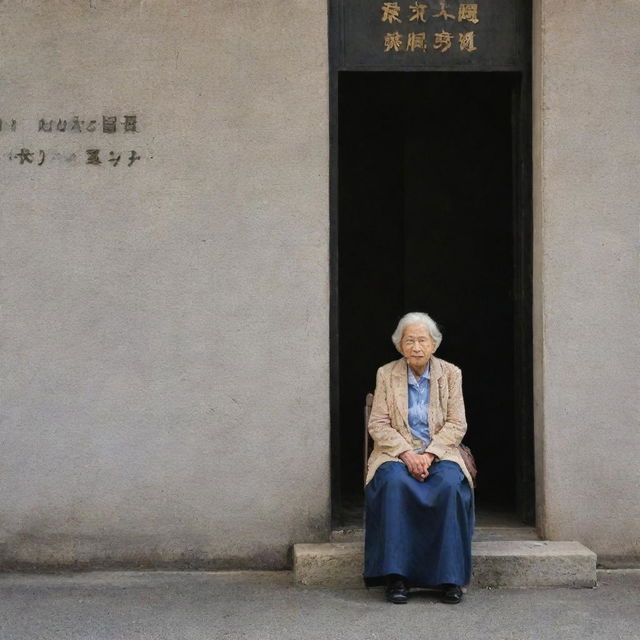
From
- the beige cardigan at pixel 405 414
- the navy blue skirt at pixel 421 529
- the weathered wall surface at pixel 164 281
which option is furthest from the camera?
the weathered wall surface at pixel 164 281

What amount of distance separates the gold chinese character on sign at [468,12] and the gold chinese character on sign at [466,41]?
8cm

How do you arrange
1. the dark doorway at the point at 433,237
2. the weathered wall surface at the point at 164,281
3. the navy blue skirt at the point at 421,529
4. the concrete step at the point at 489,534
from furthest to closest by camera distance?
the dark doorway at the point at 433,237
the concrete step at the point at 489,534
the weathered wall surface at the point at 164,281
the navy blue skirt at the point at 421,529

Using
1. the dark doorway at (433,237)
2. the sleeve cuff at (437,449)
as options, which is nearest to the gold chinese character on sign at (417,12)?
the dark doorway at (433,237)

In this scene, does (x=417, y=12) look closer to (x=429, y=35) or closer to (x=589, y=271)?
(x=429, y=35)

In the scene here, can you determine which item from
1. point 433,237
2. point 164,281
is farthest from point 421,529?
point 433,237

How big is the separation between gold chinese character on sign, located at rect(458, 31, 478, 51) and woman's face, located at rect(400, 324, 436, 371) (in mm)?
1675

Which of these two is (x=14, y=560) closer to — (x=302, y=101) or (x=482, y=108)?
(x=302, y=101)

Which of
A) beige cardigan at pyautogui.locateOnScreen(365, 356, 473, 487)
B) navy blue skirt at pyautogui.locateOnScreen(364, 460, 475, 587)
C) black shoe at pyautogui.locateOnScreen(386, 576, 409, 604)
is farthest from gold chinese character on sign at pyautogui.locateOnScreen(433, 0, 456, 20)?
black shoe at pyautogui.locateOnScreen(386, 576, 409, 604)

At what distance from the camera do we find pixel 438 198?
895 centimetres

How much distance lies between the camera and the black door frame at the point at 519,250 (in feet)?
19.7

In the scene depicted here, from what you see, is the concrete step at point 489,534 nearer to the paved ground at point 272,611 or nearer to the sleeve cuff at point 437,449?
the paved ground at point 272,611

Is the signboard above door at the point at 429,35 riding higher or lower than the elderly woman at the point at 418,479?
higher

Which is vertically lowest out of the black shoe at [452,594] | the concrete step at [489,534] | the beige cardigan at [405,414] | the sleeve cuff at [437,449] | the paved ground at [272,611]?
the paved ground at [272,611]

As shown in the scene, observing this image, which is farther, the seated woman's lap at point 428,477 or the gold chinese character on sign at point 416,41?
the gold chinese character on sign at point 416,41
